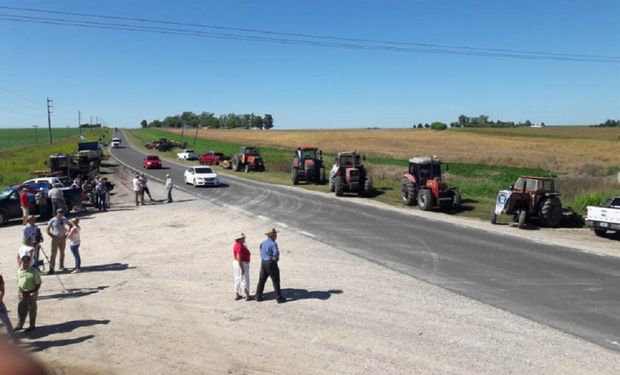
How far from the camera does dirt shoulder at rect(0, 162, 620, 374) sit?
8.57 m

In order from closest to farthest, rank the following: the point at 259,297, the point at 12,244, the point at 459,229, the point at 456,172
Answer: the point at 259,297 → the point at 12,244 → the point at 459,229 → the point at 456,172

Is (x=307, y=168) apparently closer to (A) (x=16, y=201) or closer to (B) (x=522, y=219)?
(B) (x=522, y=219)

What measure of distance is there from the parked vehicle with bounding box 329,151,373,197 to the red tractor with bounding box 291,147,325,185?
20.2 feet

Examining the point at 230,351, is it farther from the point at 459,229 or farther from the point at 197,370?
the point at 459,229

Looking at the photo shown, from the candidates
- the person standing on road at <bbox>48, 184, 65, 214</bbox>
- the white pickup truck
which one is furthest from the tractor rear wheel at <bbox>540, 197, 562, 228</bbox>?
the person standing on road at <bbox>48, 184, 65, 214</bbox>

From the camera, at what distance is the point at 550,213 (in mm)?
22328

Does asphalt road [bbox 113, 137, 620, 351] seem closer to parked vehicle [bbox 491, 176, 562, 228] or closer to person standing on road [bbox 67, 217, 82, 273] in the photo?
parked vehicle [bbox 491, 176, 562, 228]

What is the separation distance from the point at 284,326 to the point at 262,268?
1.94 meters

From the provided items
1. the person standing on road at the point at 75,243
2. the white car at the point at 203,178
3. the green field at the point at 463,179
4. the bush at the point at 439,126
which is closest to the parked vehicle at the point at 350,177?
the green field at the point at 463,179

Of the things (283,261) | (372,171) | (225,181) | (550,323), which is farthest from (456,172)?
(550,323)

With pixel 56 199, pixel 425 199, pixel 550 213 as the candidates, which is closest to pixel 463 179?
pixel 425 199

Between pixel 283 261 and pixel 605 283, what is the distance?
859 cm

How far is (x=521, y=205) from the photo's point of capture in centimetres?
2270

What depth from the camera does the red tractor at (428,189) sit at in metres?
26.7
